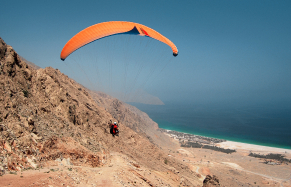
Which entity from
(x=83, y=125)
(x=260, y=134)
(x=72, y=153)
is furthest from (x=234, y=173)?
(x=260, y=134)

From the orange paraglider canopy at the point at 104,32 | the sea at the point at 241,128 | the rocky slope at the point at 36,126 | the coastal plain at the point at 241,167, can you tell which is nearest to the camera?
the rocky slope at the point at 36,126

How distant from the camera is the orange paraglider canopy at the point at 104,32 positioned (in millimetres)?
16812

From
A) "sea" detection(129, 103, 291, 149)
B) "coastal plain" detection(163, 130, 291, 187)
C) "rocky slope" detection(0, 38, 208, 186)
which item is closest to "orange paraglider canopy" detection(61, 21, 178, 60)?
"rocky slope" detection(0, 38, 208, 186)

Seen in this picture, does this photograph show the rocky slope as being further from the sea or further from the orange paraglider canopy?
the sea

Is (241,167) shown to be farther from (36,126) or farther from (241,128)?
(241,128)

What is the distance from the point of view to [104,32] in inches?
691

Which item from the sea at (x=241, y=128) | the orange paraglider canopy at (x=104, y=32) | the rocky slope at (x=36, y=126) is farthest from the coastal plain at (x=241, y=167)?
the orange paraglider canopy at (x=104, y=32)

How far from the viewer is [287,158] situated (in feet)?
139

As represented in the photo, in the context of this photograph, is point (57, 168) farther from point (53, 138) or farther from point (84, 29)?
point (84, 29)

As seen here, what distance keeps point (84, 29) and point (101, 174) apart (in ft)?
44.1

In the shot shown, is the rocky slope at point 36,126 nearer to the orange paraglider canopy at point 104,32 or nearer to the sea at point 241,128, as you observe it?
the orange paraglider canopy at point 104,32

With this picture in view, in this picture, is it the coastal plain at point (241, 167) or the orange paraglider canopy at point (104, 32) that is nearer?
the orange paraglider canopy at point (104, 32)

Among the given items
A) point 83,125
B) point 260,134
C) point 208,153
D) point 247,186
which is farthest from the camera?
point 260,134

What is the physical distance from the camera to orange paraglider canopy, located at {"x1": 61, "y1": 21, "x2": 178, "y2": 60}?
1681cm
